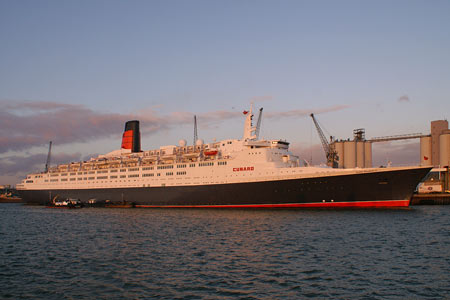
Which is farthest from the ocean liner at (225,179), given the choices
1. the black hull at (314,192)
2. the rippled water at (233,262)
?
the rippled water at (233,262)

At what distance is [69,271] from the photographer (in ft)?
61.8

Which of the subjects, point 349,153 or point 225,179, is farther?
point 349,153

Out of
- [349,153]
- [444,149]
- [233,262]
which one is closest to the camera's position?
[233,262]

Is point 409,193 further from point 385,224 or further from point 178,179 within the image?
point 178,179

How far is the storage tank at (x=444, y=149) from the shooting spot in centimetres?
9706

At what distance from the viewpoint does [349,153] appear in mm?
114562

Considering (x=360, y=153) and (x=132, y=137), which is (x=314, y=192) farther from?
(x=360, y=153)

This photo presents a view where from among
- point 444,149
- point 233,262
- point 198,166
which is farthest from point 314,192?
point 444,149

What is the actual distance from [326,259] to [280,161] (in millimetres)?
34430

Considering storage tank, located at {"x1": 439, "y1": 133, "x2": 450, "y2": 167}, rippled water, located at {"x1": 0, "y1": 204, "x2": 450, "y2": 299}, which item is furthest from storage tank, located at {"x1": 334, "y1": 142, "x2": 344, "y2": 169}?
rippled water, located at {"x1": 0, "y1": 204, "x2": 450, "y2": 299}

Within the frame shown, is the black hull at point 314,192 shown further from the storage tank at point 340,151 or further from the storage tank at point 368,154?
the storage tank at point 368,154

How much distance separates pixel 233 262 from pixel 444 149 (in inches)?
3798

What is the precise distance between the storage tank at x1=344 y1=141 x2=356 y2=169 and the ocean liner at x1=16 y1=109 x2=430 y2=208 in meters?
63.2

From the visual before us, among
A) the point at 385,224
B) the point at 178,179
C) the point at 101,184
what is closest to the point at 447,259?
the point at 385,224
